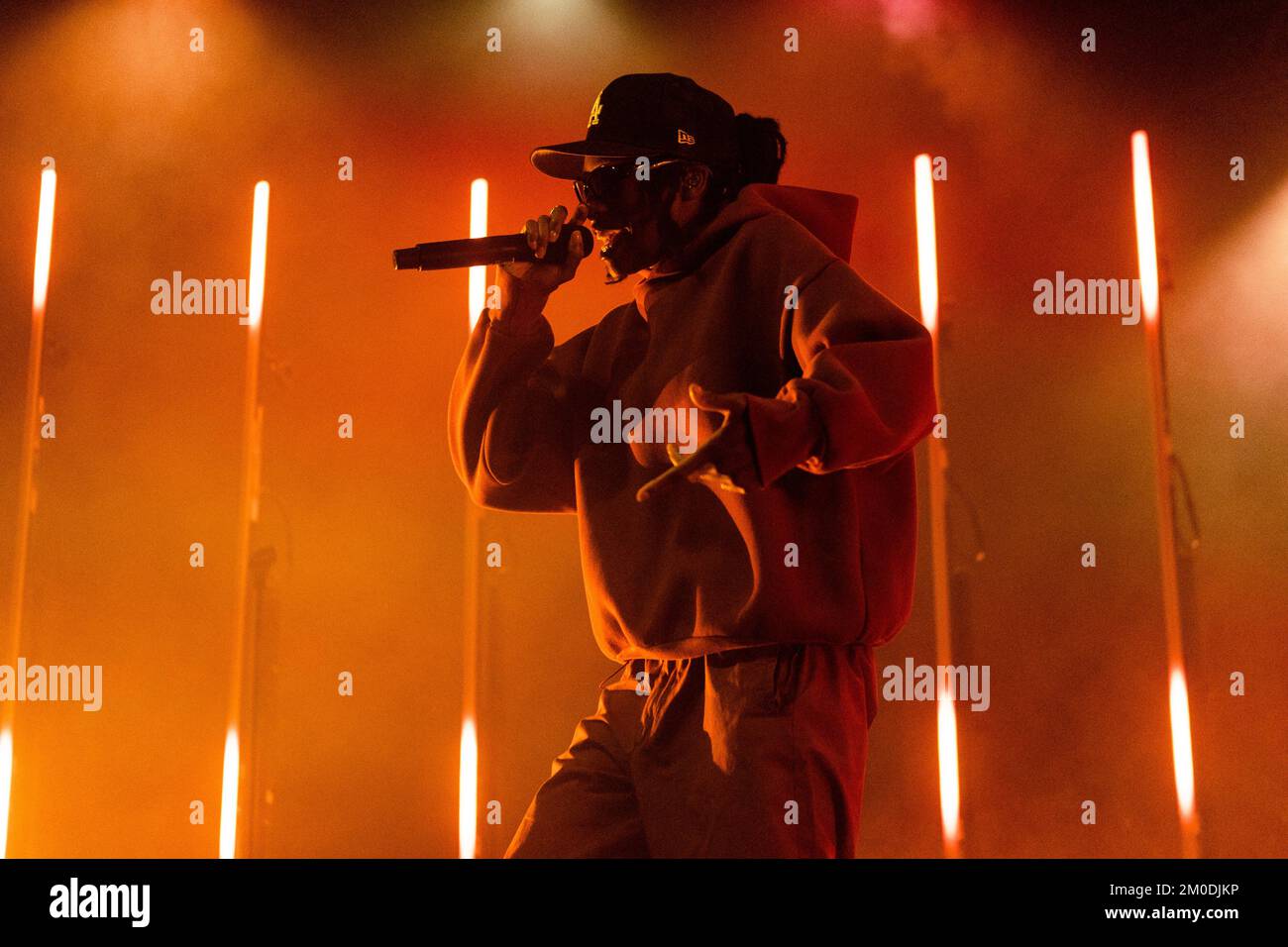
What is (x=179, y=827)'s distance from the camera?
3.16 m

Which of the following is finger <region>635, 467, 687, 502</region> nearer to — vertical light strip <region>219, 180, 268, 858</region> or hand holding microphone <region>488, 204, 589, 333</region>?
hand holding microphone <region>488, 204, 589, 333</region>

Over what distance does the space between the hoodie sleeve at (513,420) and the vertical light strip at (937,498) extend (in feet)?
4.36

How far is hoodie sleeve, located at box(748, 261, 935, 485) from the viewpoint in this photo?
1.53 m

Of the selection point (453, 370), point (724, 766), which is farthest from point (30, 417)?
point (724, 766)

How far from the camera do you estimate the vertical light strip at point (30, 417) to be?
10.6 ft

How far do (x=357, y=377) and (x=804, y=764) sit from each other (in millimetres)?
2048

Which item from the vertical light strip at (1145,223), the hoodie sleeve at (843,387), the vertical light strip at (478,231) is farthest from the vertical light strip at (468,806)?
the vertical light strip at (1145,223)

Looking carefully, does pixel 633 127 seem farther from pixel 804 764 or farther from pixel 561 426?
pixel 804 764

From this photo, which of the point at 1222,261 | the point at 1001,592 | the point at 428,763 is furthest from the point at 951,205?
the point at 428,763

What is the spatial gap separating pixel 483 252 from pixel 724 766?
2.85 ft

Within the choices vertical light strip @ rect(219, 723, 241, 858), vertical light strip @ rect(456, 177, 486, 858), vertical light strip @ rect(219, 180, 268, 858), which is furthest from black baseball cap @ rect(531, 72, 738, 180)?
vertical light strip @ rect(219, 723, 241, 858)

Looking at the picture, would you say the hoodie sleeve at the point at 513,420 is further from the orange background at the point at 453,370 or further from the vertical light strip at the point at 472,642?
the orange background at the point at 453,370

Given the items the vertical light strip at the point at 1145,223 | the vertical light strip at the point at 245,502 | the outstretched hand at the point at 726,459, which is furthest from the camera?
the vertical light strip at the point at 1145,223

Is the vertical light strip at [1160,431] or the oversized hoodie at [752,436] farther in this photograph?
the vertical light strip at [1160,431]
